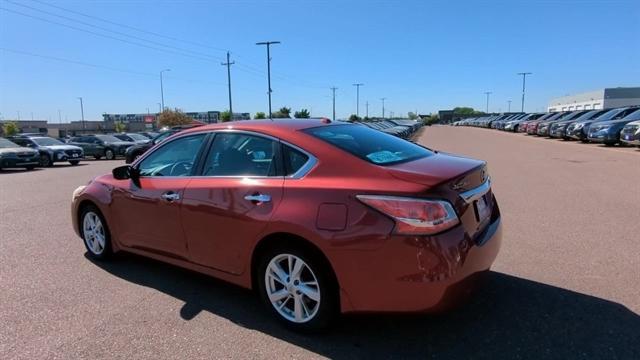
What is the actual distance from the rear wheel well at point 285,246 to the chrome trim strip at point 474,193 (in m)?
1.06

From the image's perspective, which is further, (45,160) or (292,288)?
(45,160)

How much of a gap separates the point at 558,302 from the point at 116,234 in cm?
436

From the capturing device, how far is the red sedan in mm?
2971

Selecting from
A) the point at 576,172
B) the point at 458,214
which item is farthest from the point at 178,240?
the point at 576,172

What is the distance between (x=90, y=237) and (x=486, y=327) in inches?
174

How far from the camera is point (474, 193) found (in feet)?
11.1

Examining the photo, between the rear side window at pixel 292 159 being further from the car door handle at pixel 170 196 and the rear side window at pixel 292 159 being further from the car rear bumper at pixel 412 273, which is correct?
the car door handle at pixel 170 196

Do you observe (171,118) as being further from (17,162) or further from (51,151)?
(17,162)

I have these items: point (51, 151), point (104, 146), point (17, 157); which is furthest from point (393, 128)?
point (17, 157)

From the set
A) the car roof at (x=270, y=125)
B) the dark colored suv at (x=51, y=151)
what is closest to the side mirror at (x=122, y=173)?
the car roof at (x=270, y=125)

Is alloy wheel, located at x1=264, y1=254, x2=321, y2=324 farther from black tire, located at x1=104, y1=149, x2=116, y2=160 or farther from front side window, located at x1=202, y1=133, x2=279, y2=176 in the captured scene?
black tire, located at x1=104, y1=149, x2=116, y2=160

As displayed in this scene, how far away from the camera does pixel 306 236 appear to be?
126 inches

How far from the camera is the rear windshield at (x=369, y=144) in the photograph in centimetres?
357

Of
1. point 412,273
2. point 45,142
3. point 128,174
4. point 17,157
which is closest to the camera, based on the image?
point 412,273
